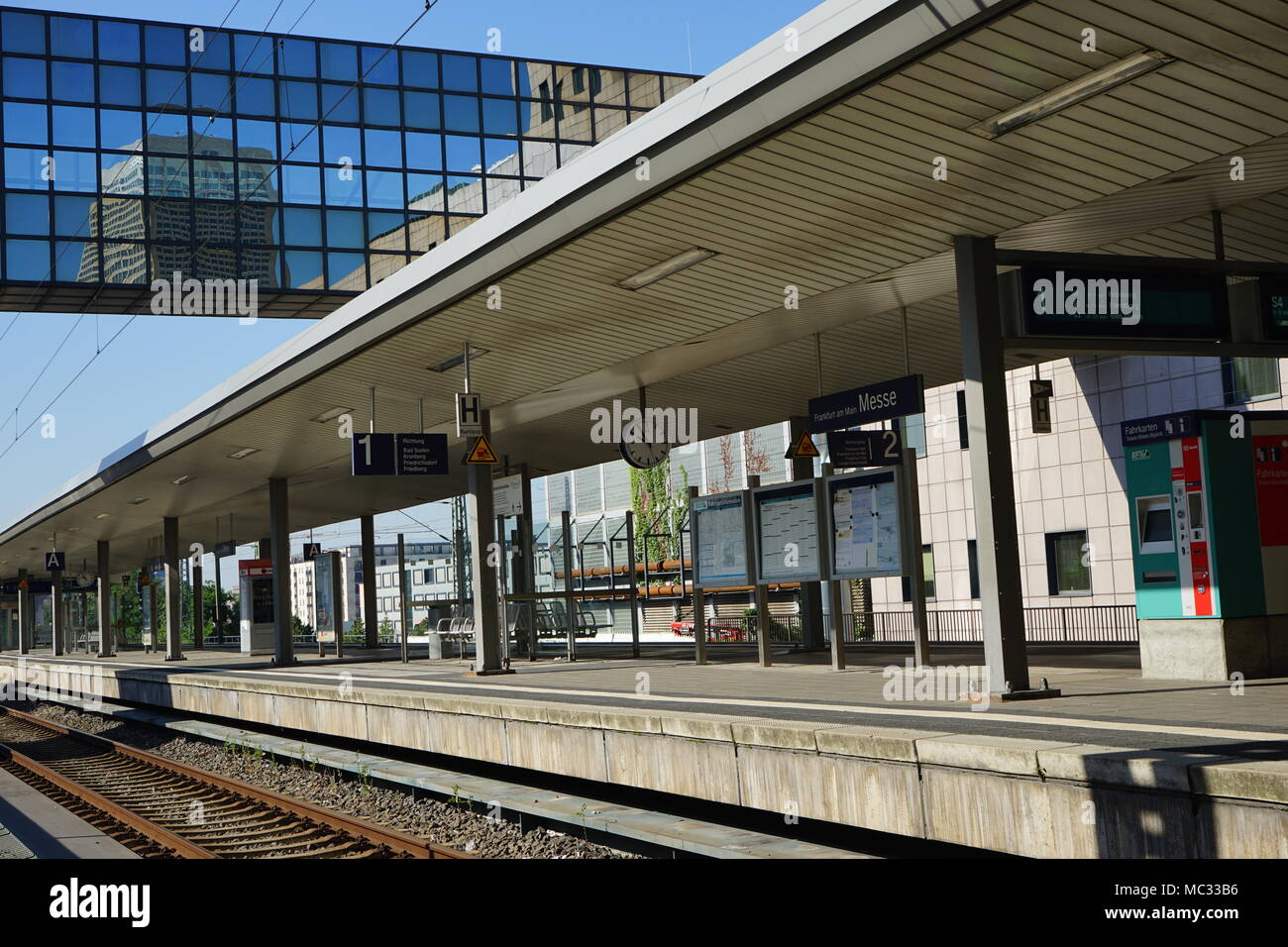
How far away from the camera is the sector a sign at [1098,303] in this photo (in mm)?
10367

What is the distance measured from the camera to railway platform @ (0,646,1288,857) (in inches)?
231

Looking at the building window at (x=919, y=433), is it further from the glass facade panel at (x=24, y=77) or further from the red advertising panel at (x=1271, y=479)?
the red advertising panel at (x=1271, y=479)

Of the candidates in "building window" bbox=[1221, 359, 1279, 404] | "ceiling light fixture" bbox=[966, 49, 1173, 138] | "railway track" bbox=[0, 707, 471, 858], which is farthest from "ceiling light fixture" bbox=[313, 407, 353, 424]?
"building window" bbox=[1221, 359, 1279, 404]

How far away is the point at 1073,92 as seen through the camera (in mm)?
8383

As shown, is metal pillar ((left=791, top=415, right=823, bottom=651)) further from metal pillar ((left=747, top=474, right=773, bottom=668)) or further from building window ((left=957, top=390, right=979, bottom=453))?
building window ((left=957, top=390, right=979, bottom=453))

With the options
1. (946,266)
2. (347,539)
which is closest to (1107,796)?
(946,266)

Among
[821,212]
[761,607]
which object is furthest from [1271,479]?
[761,607]

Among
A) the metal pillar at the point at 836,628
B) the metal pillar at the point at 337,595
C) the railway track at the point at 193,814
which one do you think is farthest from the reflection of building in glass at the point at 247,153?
the metal pillar at the point at 836,628

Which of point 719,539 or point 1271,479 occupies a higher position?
point 1271,479

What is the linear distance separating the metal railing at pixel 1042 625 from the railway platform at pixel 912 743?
50.0ft

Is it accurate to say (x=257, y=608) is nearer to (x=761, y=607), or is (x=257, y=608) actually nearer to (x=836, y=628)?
(x=761, y=607)

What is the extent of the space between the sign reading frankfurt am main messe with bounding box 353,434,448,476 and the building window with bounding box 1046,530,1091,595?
2072cm

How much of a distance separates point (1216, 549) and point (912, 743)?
15.6 ft

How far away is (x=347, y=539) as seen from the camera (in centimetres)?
19250
